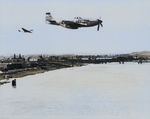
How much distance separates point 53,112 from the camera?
28.7 ft

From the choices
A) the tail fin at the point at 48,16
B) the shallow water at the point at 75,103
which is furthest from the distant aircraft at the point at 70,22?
the shallow water at the point at 75,103

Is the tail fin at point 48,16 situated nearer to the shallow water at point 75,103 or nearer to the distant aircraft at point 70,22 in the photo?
the distant aircraft at point 70,22

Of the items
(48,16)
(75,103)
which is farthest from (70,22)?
(75,103)

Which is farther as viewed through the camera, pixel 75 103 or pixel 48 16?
pixel 75 103

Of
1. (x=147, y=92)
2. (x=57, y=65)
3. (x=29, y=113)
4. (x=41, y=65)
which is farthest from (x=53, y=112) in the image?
(x=57, y=65)

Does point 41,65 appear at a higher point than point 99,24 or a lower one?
lower

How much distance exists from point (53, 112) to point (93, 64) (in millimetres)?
24554

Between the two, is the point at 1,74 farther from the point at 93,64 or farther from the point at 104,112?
the point at 93,64

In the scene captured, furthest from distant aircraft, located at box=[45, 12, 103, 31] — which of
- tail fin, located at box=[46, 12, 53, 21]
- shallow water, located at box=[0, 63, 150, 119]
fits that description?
shallow water, located at box=[0, 63, 150, 119]

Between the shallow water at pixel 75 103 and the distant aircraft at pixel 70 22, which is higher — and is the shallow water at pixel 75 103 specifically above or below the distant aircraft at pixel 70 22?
below

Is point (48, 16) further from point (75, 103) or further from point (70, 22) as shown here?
point (75, 103)

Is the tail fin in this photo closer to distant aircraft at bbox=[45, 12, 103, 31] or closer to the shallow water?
distant aircraft at bbox=[45, 12, 103, 31]

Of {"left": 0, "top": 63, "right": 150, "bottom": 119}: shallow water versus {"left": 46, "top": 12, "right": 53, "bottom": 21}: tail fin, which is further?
{"left": 46, "top": 12, "right": 53, "bottom": 21}: tail fin

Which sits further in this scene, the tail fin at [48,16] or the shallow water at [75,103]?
the tail fin at [48,16]
